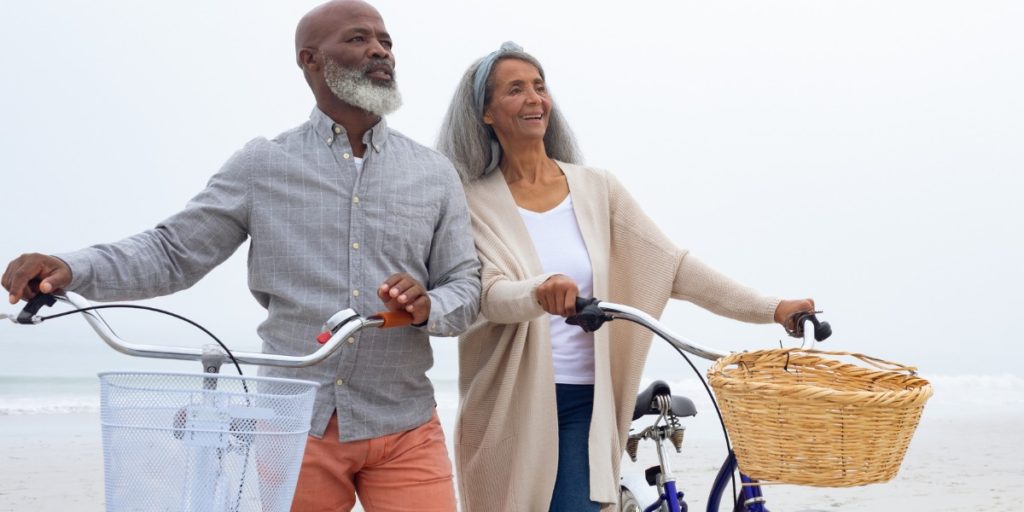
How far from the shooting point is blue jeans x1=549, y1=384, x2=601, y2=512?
3.54 metres

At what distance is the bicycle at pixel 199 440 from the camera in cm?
216

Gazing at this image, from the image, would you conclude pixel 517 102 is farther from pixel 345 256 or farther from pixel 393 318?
pixel 393 318

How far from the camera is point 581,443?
356 cm

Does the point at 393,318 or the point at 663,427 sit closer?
the point at 393,318

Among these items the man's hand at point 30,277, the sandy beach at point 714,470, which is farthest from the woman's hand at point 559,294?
the sandy beach at point 714,470

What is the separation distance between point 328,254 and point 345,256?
0.14 feet

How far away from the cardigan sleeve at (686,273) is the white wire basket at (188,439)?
168cm

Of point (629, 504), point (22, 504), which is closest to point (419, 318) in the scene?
point (629, 504)

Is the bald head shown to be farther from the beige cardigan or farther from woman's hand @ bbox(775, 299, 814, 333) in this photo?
woman's hand @ bbox(775, 299, 814, 333)

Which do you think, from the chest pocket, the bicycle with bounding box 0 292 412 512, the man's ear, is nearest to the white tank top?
the chest pocket

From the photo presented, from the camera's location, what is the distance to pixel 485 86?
3807 millimetres

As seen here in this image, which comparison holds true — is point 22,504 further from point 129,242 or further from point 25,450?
point 129,242

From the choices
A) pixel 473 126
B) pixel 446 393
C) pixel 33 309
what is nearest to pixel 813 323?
pixel 473 126

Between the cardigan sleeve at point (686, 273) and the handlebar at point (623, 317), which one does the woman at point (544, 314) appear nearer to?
the cardigan sleeve at point (686, 273)
